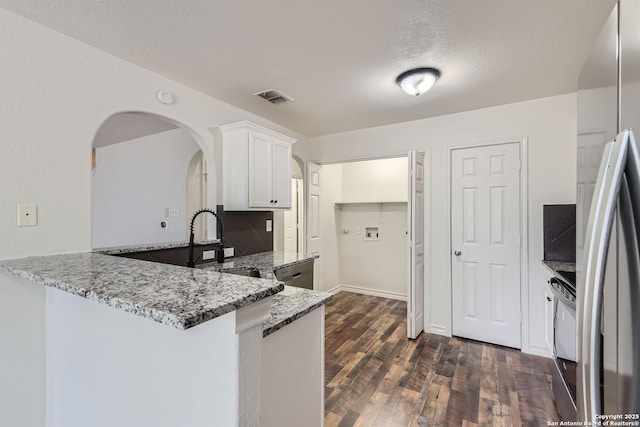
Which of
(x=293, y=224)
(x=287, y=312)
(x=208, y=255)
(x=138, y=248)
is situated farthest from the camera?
(x=293, y=224)

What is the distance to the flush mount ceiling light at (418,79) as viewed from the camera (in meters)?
2.16

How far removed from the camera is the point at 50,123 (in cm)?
167

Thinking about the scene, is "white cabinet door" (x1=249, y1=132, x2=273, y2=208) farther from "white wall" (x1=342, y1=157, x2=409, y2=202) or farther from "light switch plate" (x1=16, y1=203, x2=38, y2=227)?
"white wall" (x1=342, y1=157, x2=409, y2=202)

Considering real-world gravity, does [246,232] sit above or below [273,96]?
below

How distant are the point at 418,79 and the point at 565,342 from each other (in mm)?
1947

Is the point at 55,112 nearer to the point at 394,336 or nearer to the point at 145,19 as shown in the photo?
the point at 145,19

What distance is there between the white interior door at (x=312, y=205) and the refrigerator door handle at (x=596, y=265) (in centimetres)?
341

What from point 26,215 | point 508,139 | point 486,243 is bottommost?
point 486,243

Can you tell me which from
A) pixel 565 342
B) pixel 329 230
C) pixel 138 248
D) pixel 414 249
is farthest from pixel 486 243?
pixel 138 248

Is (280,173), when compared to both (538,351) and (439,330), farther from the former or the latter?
(538,351)

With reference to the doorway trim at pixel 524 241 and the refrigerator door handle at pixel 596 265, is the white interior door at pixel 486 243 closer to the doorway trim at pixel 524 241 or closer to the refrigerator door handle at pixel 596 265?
the doorway trim at pixel 524 241

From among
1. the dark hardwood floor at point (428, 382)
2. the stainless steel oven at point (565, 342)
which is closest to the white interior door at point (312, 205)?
the dark hardwood floor at point (428, 382)

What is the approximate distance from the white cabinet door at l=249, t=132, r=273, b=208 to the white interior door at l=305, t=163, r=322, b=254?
43.7 inches

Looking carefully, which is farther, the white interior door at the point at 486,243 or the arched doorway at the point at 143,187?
the arched doorway at the point at 143,187
